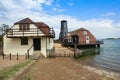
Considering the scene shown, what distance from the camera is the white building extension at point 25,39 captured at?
29.7 metres

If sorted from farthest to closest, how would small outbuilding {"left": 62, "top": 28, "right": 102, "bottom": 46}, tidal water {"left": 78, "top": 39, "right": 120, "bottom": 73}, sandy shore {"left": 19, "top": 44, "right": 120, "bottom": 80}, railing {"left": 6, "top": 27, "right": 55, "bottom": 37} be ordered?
small outbuilding {"left": 62, "top": 28, "right": 102, "bottom": 46} → railing {"left": 6, "top": 27, "right": 55, "bottom": 37} → tidal water {"left": 78, "top": 39, "right": 120, "bottom": 73} → sandy shore {"left": 19, "top": 44, "right": 120, "bottom": 80}

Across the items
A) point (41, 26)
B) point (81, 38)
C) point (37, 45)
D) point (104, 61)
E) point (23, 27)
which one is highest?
point (41, 26)

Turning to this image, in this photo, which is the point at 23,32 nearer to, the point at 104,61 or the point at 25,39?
the point at 25,39

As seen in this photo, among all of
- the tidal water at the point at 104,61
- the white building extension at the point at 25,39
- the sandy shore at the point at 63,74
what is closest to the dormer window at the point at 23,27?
the white building extension at the point at 25,39

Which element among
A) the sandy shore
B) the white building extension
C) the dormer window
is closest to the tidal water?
the sandy shore

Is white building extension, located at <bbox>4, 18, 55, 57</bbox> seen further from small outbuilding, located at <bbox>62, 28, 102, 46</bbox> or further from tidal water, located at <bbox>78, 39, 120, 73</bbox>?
small outbuilding, located at <bbox>62, 28, 102, 46</bbox>

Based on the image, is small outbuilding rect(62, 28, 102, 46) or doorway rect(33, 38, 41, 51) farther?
small outbuilding rect(62, 28, 102, 46)

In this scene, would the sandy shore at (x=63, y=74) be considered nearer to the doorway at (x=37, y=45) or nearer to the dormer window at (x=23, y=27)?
the doorway at (x=37, y=45)

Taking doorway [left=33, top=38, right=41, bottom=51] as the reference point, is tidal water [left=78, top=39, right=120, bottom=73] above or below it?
below

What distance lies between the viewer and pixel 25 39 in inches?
1196

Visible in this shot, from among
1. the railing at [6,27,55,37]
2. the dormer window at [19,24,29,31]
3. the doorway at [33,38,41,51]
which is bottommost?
the doorway at [33,38,41,51]

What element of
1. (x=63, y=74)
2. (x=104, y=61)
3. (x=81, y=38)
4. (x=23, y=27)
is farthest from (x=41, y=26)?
(x=81, y=38)

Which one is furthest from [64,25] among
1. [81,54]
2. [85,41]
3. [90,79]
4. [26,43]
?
[90,79]

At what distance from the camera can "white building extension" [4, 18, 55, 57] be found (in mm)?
29655
